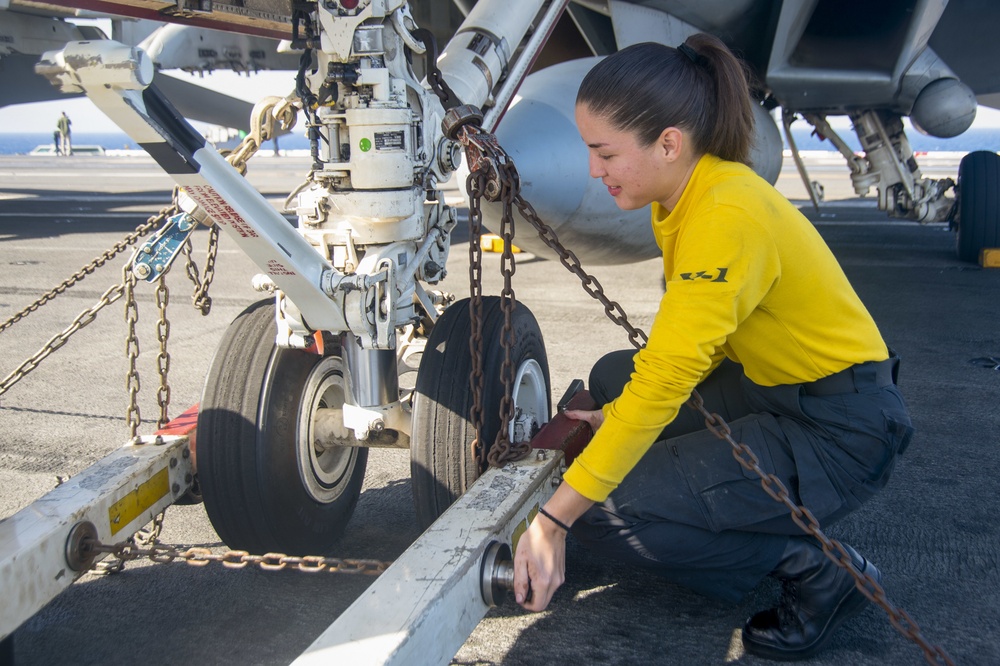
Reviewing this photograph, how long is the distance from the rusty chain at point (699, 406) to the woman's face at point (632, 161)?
0.21m

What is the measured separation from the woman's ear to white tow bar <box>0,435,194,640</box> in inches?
56.6

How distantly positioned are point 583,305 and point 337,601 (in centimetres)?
391

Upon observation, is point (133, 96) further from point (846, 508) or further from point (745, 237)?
point (846, 508)

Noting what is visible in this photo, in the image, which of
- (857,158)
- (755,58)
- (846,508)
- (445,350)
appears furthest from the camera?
(857,158)

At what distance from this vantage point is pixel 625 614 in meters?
2.23

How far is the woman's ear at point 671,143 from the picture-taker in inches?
70.8

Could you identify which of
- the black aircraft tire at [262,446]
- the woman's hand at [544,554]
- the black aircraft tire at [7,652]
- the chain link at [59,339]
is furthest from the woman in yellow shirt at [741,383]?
the chain link at [59,339]

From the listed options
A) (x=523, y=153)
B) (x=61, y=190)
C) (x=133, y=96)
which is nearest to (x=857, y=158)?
(x=523, y=153)

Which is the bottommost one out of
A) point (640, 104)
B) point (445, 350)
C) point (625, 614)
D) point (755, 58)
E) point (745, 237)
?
point (625, 614)

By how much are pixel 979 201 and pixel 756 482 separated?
6210mm

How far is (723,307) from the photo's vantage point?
1.68 meters

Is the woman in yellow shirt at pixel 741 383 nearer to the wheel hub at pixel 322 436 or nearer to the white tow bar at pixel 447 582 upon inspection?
the white tow bar at pixel 447 582

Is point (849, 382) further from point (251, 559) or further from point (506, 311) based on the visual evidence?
point (251, 559)

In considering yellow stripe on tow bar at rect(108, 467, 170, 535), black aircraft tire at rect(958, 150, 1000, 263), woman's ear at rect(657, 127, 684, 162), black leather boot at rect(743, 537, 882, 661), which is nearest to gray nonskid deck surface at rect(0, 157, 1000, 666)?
black leather boot at rect(743, 537, 882, 661)
